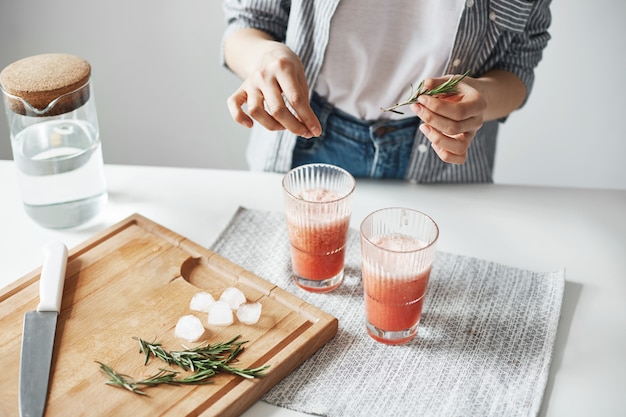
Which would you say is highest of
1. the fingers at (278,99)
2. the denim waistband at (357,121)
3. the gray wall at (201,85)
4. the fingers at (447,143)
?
the fingers at (278,99)

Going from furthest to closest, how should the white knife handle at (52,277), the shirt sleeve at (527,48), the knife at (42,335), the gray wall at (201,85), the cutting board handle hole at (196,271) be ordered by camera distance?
the gray wall at (201,85)
the shirt sleeve at (527,48)
the cutting board handle hole at (196,271)
the white knife handle at (52,277)
the knife at (42,335)

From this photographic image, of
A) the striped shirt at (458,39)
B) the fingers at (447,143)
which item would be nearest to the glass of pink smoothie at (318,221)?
the fingers at (447,143)

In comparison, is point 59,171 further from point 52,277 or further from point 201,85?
point 201,85

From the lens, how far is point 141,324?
114 centimetres

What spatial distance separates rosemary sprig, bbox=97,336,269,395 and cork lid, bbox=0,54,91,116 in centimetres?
48

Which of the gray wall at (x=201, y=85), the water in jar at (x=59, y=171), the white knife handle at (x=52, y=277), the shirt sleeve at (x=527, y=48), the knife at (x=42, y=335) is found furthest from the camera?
the gray wall at (x=201, y=85)

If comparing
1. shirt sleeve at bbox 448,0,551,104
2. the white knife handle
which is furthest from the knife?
shirt sleeve at bbox 448,0,551,104

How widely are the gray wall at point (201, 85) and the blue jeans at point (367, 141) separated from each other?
877 mm

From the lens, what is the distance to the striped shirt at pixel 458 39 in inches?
57.3

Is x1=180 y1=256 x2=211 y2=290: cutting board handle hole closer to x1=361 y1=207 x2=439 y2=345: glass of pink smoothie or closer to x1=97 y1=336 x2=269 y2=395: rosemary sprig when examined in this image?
x1=97 y1=336 x2=269 y2=395: rosemary sprig

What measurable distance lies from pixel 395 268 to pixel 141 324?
42 centimetres

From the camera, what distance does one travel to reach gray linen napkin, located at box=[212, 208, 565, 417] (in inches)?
41.1

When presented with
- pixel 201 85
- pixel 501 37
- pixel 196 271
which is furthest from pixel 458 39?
pixel 201 85

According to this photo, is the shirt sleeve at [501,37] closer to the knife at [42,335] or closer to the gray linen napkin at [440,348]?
the gray linen napkin at [440,348]
